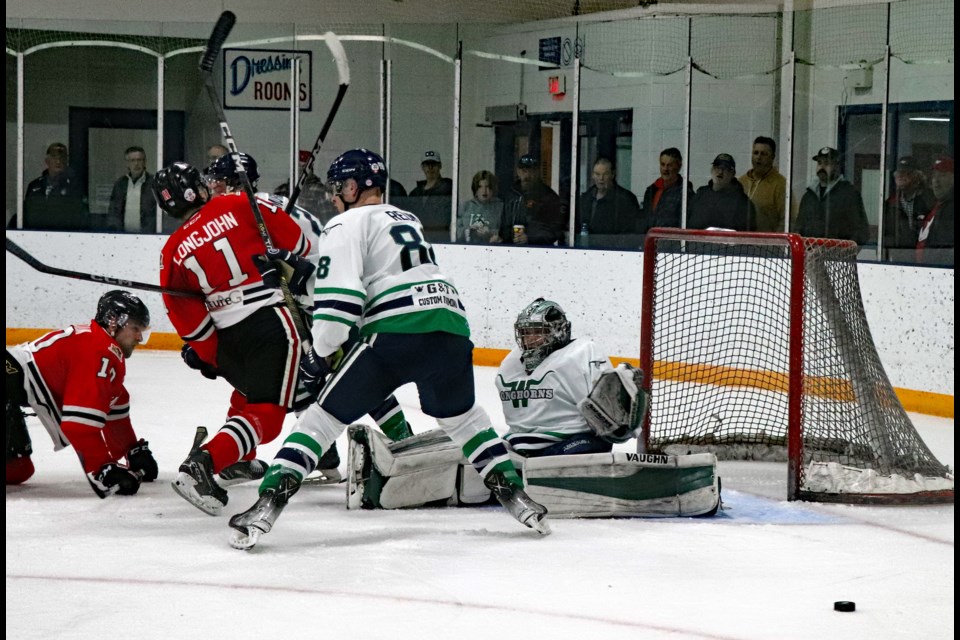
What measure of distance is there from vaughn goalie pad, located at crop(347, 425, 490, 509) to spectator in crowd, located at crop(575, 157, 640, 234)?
3.80 m

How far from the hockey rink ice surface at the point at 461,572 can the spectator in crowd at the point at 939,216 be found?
2.34 m

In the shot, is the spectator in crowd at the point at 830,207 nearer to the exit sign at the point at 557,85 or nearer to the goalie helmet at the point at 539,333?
the exit sign at the point at 557,85

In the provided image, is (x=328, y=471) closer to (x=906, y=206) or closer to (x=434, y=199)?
(x=906, y=206)

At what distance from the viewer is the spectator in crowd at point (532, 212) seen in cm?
771

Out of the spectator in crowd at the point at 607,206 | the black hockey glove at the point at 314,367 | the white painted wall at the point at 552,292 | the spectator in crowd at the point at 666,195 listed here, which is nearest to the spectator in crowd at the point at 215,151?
the white painted wall at the point at 552,292

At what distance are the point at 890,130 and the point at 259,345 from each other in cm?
382

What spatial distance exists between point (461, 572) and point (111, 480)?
138 centimetres

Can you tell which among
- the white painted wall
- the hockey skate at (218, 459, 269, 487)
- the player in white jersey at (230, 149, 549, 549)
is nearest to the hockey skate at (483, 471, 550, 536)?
the player in white jersey at (230, 149, 549, 549)

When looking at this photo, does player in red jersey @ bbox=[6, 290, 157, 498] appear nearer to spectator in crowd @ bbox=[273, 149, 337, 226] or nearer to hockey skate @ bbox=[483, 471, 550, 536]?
hockey skate @ bbox=[483, 471, 550, 536]

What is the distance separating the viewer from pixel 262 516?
3330mm

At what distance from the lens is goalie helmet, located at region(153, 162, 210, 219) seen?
4219 millimetres

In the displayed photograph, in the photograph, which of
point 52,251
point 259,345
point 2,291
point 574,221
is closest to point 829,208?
point 574,221

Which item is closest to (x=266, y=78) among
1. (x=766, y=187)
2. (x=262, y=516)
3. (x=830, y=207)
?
(x=766, y=187)

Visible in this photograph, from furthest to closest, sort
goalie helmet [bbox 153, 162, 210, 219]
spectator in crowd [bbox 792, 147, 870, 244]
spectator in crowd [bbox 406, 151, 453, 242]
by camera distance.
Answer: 1. spectator in crowd [bbox 406, 151, 453, 242]
2. spectator in crowd [bbox 792, 147, 870, 244]
3. goalie helmet [bbox 153, 162, 210, 219]
